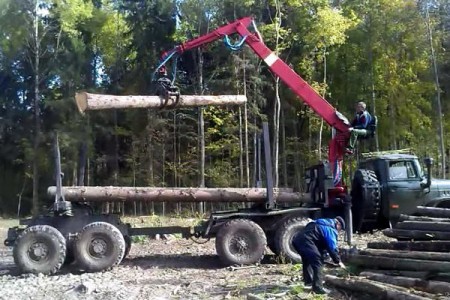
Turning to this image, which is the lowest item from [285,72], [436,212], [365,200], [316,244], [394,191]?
[316,244]

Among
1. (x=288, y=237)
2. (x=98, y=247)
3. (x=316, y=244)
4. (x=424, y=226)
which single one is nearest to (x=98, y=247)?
(x=98, y=247)

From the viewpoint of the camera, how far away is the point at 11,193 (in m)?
39.7

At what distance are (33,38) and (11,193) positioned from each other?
37.9 feet

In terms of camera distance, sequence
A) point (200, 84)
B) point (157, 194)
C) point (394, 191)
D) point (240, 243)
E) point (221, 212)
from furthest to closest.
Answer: point (200, 84)
point (394, 191)
point (221, 212)
point (157, 194)
point (240, 243)

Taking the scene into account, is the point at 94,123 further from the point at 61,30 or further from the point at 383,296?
the point at 383,296

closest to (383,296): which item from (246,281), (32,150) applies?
(246,281)

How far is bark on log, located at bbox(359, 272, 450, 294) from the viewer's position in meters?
7.89

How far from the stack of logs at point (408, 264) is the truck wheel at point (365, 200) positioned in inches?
156

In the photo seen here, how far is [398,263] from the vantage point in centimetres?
891

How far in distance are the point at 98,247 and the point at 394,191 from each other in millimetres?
7373

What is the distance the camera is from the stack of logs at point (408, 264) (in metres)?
8.03

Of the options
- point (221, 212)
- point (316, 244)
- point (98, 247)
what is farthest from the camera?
point (221, 212)

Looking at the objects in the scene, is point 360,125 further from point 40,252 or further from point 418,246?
point 40,252

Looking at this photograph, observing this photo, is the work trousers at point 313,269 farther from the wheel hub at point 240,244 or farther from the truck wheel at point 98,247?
the truck wheel at point 98,247
